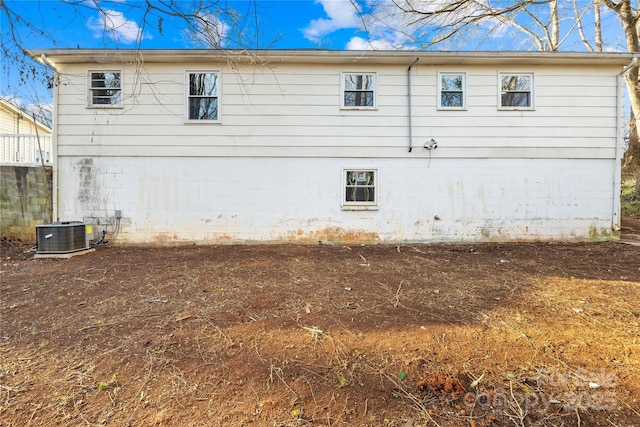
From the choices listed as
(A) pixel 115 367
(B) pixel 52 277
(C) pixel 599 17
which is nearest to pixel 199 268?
(B) pixel 52 277

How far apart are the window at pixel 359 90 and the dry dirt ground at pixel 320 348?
14.2ft

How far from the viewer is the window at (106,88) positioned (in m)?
7.13

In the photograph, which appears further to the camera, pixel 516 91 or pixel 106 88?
pixel 516 91

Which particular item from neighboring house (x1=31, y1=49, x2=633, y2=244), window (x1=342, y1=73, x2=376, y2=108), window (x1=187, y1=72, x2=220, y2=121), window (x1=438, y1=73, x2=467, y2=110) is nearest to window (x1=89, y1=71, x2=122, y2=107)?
neighboring house (x1=31, y1=49, x2=633, y2=244)

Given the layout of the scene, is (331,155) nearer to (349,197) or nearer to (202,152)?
(349,197)

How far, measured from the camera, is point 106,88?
7109mm

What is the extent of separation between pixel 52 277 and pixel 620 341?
704cm

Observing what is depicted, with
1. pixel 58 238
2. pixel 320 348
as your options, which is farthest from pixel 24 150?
pixel 320 348

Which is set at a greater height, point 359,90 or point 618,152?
point 359,90

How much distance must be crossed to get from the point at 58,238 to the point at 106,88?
11.8 ft

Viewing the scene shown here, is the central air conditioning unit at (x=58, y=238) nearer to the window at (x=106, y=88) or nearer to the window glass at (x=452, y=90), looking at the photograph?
the window at (x=106, y=88)

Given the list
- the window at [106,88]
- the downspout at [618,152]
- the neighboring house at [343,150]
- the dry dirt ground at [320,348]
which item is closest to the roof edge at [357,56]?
the neighboring house at [343,150]

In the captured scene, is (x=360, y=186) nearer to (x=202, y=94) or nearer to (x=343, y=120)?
(x=343, y=120)

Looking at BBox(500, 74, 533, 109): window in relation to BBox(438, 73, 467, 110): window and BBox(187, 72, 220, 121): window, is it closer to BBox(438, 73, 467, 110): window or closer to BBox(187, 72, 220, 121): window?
BBox(438, 73, 467, 110): window
